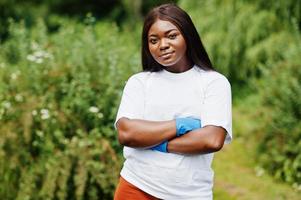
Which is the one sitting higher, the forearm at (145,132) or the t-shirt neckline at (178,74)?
the t-shirt neckline at (178,74)

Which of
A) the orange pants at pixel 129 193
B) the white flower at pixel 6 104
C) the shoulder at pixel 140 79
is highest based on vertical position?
the shoulder at pixel 140 79

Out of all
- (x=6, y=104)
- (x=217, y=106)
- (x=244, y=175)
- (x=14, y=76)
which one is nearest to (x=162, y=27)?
(x=217, y=106)

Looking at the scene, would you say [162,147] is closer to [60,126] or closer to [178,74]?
[178,74]

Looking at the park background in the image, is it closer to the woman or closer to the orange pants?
the orange pants

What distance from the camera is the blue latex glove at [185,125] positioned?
2.56 metres

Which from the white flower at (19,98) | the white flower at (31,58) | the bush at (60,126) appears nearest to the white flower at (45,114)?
the bush at (60,126)

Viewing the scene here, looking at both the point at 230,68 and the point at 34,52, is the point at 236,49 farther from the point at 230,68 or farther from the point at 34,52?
the point at 34,52

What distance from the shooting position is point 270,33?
906cm

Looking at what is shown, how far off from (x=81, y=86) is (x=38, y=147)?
1.96 feet

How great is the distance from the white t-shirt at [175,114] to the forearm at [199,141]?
29 mm

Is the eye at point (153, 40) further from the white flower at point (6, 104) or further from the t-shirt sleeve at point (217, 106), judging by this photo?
the white flower at point (6, 104)

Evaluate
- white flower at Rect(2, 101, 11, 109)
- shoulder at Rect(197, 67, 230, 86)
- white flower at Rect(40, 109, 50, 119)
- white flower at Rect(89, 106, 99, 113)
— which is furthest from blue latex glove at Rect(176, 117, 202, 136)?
white flower at Rect(2, 101, 11, 109)

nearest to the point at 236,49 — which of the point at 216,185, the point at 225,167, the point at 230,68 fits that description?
the point at 230,68

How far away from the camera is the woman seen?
8.36ft
